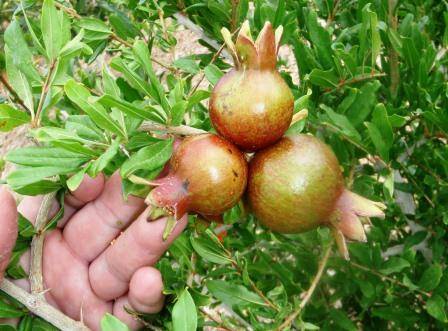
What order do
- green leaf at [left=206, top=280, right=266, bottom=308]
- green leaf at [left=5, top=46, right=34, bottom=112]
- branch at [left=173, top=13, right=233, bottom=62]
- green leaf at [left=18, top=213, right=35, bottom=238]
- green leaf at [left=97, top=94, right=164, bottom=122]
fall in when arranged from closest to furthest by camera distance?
green leaf at [left=97, top=94, right=164, bottom=122]
green leaf at [left=5, top=46, right=34, bottom=112]
green leaf at [left=18, top=213, right=35, bottom=238]
green leaf at [left=206, top=280, right=266, bottom=308]
branch at [left=173, top=13, right=233, bottom=62]

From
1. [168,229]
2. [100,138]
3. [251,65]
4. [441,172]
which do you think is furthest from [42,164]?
[441,172]

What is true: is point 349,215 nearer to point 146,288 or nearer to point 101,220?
point 146,288

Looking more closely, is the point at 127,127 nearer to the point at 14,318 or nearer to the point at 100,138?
the point at 100,138

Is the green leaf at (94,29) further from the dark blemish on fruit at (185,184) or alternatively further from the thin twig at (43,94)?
the dark blemish on fruit at (185,184)

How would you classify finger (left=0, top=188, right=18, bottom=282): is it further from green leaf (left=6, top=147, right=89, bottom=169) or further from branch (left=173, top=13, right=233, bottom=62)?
branch (left=173, top=13, right=233, bottom=62)

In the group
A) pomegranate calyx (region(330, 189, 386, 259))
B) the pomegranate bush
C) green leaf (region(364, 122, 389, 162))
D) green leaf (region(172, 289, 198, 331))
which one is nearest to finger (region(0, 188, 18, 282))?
the pomegranate bush

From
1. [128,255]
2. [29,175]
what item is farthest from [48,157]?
[128,255]
